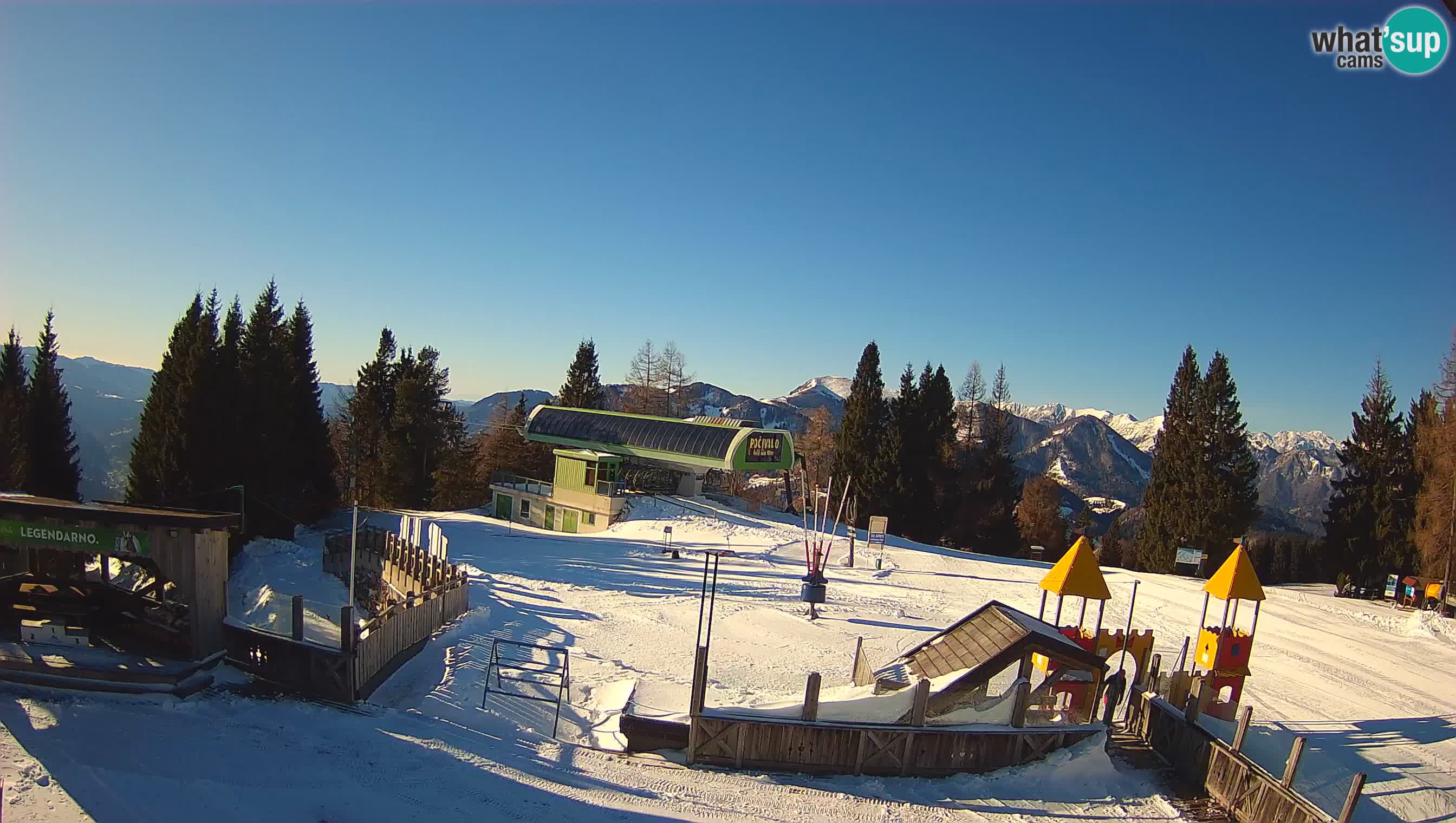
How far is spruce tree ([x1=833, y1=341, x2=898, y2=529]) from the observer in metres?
41.9

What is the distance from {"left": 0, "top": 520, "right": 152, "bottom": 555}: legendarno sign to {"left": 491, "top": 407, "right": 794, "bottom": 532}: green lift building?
20687 mm

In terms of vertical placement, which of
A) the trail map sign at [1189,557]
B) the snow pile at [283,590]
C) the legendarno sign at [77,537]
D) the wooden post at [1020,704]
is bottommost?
the snow pile at [283,590]

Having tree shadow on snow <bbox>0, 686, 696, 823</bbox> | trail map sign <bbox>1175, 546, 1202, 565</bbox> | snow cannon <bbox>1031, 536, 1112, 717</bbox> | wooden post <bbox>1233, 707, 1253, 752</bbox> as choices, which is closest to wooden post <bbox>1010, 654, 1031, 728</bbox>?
snow cannon <bbox>1031, 536, 1112, 717</bbox>

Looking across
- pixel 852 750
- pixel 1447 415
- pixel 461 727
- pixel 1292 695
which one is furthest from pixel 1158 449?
pixel 461 727

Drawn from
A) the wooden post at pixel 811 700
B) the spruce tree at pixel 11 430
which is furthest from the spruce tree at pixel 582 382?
the wooden post at pixel 811 700

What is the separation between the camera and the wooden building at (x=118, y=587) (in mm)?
11125

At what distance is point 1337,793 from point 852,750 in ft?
21.8

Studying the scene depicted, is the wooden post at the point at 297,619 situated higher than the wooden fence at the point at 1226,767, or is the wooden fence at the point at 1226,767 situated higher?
the wooden post at the point at 297,619

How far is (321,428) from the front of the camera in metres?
35.2

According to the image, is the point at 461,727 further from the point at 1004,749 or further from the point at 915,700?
the point at 1004,749

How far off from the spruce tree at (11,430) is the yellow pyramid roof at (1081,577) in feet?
122

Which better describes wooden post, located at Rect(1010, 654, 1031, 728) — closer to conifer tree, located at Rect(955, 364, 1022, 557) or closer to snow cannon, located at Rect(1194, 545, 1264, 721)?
snow cannon, located at Rect(1194, 545, 1264, 721)

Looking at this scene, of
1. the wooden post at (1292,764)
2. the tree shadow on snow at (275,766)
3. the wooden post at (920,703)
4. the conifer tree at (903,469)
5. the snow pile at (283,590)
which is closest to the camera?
the tree shadow on snow at (275,766)

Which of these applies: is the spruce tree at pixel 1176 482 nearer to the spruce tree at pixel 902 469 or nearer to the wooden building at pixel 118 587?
the spruce tree at pixel 902 469
